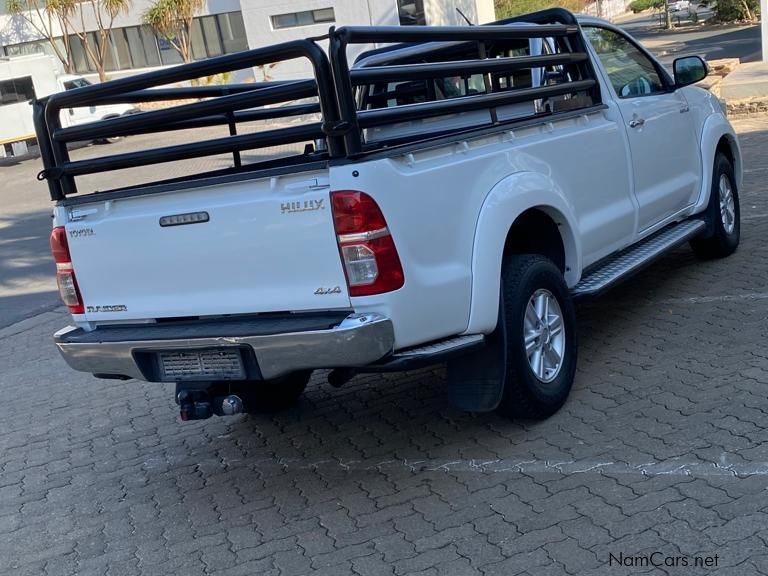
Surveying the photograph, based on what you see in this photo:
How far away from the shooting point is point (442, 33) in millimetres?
4801

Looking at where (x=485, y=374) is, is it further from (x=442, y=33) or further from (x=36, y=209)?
(x=36, y=209)

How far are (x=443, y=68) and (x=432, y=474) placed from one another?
1.94 meters

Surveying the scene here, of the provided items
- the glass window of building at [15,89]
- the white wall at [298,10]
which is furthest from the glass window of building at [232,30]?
the glass window of building at [15,89]

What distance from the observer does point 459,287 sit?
14.8ft

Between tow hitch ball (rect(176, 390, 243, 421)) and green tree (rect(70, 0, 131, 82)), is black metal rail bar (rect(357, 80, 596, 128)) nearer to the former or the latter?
tow hitch ball (rect(176, 390, 243, 421))

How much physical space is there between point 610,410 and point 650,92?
2690 millimetres

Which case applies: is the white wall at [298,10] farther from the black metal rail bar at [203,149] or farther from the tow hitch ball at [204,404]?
the tow hitch ball at [204,404]

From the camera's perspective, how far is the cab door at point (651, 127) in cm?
642

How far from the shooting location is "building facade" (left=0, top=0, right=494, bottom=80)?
1355 inches

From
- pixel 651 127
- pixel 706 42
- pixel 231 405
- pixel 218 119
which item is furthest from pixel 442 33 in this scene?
pixel 706 42

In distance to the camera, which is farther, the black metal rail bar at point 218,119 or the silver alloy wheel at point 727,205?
the silver alloy wheel at point 727,205

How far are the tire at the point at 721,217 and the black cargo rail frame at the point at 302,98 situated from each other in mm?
2061

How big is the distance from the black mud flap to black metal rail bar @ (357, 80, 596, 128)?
1.01 m

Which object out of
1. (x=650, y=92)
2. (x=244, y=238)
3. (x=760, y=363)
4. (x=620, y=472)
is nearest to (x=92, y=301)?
(x=244, y=238)
